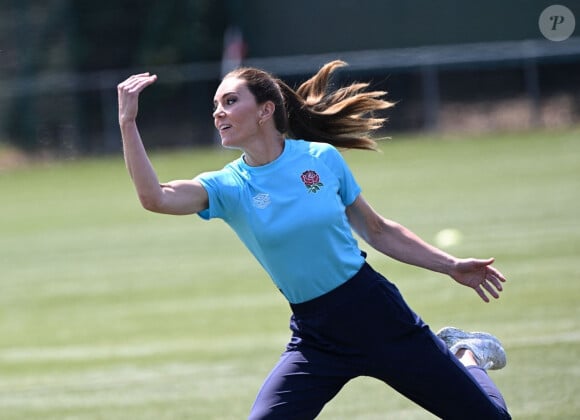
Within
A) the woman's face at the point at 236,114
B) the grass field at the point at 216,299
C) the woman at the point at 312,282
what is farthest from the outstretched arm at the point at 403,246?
the grass field at the point at 216,299

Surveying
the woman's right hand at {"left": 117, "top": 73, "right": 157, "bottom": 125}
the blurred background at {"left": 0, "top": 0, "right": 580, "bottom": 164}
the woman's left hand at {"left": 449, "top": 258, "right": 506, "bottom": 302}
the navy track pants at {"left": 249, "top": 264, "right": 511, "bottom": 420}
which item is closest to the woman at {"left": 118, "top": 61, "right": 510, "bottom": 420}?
the navy track pants at {"left": 249, "top": 264, "right": 511, "bottom": 420}

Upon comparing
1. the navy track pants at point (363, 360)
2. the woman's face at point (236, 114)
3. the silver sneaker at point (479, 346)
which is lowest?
the silver sneaker at point (479, 346)

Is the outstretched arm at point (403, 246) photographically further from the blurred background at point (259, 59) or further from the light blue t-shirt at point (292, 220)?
the blurred background at point (259, 59)

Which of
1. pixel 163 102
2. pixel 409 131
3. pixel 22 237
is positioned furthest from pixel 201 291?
pixel 163 102

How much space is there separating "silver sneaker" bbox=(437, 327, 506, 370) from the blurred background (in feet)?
83.9

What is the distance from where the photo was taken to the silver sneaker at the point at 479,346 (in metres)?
6.45

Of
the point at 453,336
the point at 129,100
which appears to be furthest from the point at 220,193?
the point at 453,336

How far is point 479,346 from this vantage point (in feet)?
21.2

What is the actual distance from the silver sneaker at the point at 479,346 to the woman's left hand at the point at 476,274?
286 millimetres

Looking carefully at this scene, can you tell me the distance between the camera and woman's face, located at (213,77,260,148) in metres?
5.95

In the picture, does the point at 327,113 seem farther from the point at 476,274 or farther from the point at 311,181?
the point at 476,274

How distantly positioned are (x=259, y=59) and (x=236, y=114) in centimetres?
3006

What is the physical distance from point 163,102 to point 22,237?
16.9 m

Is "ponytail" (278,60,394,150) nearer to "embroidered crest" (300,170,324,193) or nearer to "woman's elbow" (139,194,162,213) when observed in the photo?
"embroidered crest" (300,170,324,193)
